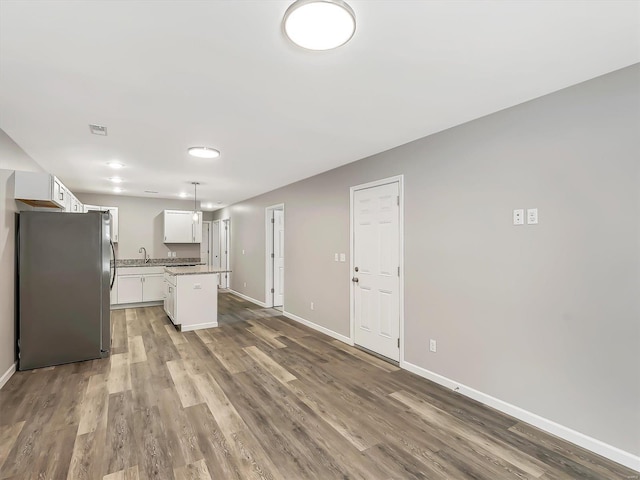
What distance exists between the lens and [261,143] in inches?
138

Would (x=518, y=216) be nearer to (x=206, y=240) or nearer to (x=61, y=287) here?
(x=61, y=287)

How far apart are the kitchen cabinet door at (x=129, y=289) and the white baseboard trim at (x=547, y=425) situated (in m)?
6.08

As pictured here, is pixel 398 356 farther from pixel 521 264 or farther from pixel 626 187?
pixel 626 187

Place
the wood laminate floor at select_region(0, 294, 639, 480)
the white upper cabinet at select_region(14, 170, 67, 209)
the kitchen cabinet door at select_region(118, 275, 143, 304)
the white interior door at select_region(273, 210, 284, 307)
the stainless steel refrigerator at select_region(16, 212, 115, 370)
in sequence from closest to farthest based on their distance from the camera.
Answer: the wood laminate floor at select_region(0, 294, 639, 480) < the white upper cabinet at select_region(14, 170, 67, 209) < the stainless steel refrigerator at select_region(16, 212, 115, 370) < the kitchen cabinet door at select_region(118, 275, 143, 304) < the white interior door at select_region(273, 210, 284, 307)

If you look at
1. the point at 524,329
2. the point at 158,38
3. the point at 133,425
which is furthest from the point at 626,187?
the point at 133,425

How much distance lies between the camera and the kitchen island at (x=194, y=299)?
501 centimetres

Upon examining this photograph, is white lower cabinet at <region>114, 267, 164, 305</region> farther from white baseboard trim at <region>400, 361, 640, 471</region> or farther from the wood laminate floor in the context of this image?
white baseboard trim at <region>400, 361, 640, 471</region>

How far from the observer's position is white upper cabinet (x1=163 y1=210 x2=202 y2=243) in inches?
285

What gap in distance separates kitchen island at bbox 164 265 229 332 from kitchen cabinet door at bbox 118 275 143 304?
1.92m

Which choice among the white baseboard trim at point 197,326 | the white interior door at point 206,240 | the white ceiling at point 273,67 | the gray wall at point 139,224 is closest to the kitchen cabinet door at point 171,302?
the white baseboard trim at point 197,326

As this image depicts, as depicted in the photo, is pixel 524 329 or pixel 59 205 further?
Answer: pixel 59 205

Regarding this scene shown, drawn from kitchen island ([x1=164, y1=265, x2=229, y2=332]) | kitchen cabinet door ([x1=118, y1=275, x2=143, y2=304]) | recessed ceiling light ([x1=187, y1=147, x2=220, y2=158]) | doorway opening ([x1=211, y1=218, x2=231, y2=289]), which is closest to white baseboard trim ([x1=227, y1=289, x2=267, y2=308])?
doorway opening ([x1=211, y1=218, x2=231, y2=289])

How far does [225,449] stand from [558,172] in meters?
3.07

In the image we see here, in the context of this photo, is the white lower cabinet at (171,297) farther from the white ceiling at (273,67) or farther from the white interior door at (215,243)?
the white interior door at (215,243)
